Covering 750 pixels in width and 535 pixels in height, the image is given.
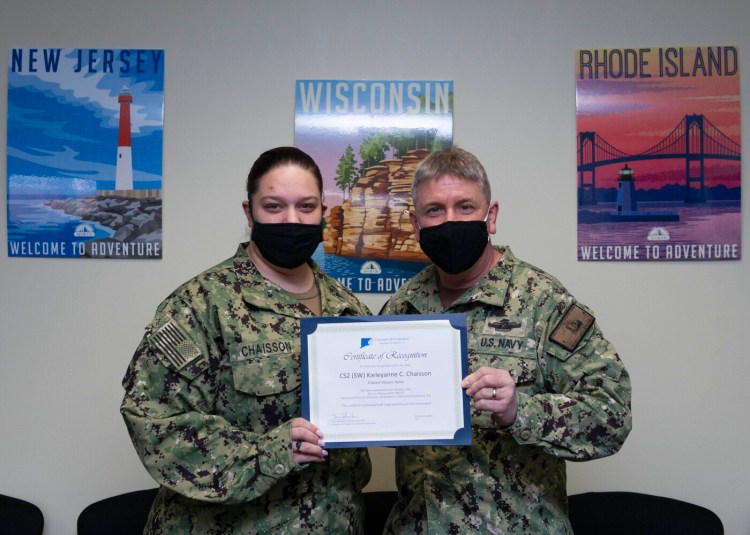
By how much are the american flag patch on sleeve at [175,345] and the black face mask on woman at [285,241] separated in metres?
0.31

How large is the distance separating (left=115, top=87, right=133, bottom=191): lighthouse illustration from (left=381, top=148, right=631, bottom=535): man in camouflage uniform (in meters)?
1.39

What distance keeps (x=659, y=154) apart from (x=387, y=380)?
5.51ft

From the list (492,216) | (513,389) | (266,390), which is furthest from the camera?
(492,216)

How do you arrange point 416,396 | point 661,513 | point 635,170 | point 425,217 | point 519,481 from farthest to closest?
point 635,170 → point 661,513 → point 425,217 → point 519,481 → point 416,396

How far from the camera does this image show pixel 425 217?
65.4 inches

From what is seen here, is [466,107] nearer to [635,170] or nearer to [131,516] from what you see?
[635,170]

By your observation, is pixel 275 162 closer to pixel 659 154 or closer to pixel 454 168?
pixel 454 168

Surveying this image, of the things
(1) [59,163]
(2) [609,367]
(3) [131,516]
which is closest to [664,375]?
(2) [609,367]

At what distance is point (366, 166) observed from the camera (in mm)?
2447

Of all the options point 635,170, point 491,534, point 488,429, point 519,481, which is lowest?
point 491,534

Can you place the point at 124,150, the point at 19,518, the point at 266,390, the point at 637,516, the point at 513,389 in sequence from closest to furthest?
the point at 513,389 → the point at 266,390 → the point at 637,516 → the point at 19,518 → the point at 124,150

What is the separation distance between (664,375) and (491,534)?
1304mm

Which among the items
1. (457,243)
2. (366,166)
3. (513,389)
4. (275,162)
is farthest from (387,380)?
(366,166)

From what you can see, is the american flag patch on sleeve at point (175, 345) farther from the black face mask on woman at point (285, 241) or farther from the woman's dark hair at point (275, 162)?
the woman's dark hair at point (275, 162)
